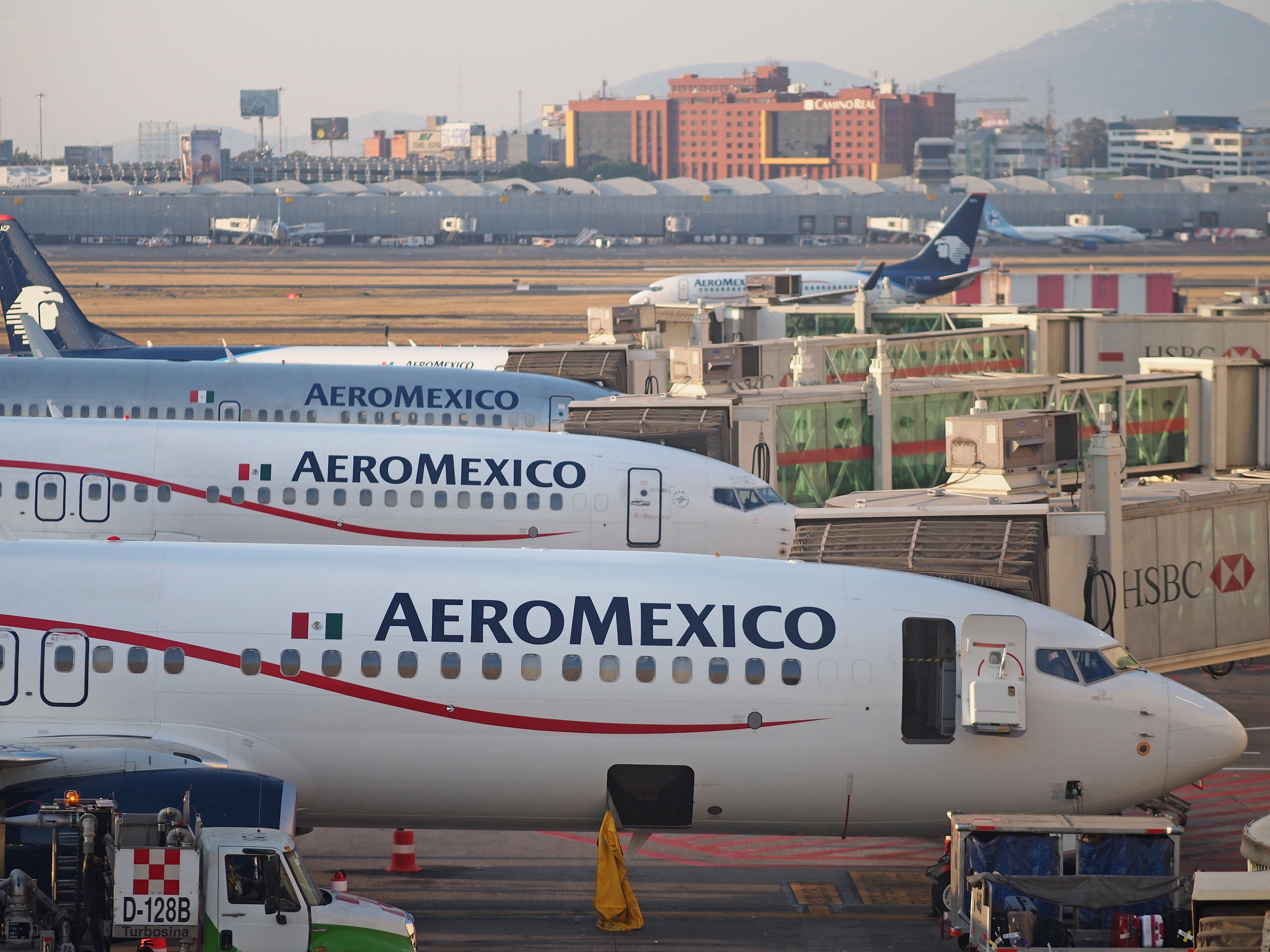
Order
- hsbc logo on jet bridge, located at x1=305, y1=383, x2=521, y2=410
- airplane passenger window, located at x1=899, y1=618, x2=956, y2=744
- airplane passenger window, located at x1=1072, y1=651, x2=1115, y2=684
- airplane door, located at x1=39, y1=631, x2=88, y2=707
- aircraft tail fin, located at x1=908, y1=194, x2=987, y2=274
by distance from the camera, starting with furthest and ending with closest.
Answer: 1. aircraft tail fin, located at x1=908, y1=194, x2=987, y2=274
2. hsbc logo on jet bridge, located at x1=305, y1=383, x2=521, y2=410
3. airplane passenger window, located at x1=1072, y1=651, x2=1115, y2=684
4. airplane passenger window, located at x1=899, y1=618, x2=956, y2=744
5. airplane door, located at x1=39, y1=631, x2=88, y2=707

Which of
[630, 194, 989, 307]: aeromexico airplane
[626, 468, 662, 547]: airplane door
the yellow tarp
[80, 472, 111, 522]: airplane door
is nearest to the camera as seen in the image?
the yellow tarp

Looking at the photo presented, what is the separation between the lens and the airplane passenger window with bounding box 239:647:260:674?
1744cm

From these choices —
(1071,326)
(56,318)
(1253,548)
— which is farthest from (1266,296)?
(56,318)

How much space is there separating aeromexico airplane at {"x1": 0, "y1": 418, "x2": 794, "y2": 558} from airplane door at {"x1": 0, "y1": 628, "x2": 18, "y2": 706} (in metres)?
9.90

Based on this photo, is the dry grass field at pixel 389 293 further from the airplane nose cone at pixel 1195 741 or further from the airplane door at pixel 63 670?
the airplane nose cone at pixel 1195 741

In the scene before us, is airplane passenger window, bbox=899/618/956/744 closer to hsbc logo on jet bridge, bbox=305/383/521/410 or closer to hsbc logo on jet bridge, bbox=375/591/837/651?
hsbc logo on jet bridge, bbox=375/591/837/651

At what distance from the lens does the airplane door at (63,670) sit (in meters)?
17.3

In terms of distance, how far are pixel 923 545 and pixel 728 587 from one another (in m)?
4.92

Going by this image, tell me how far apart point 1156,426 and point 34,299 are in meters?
37.2

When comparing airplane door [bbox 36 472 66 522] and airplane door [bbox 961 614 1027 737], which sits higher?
airplane door [bbox 36 472 66 522]

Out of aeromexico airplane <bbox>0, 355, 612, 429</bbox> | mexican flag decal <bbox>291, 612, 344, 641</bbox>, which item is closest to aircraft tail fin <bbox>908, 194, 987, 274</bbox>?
aeromexico airplane <bbox>0, 355, 612, 429</bbox>

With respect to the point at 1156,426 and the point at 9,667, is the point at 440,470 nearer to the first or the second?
the point at 9,667

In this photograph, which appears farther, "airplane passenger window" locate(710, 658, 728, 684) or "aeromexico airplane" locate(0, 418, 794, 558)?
"aeromexico airplane" locate(0, 418, 794, 558)

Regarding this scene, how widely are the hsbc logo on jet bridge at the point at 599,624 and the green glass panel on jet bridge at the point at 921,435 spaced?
21.3m
